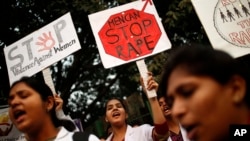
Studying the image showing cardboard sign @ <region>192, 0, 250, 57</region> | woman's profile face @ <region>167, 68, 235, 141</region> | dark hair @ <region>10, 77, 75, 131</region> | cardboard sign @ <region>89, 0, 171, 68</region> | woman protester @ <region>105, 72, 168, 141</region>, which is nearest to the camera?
woman's profile face @ <region>167, 68, 235, 141</region>

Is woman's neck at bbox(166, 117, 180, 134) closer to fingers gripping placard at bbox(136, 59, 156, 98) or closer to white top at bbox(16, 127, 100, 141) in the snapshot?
fingers gripping placard at bbox(136, 59, 156, 98)

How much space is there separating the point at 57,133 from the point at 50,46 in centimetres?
189

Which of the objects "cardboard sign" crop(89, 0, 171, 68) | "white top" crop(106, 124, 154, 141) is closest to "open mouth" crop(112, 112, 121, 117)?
"white top" crop(106, 124, 154, 141)

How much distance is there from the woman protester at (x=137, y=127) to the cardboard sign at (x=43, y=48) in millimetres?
792

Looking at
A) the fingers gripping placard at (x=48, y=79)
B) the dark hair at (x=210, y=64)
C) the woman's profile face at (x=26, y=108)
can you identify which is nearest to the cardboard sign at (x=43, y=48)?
the fingers gripping placard at (x=48, y=79)

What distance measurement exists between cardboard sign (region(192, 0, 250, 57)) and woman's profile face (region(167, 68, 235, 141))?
2900mm

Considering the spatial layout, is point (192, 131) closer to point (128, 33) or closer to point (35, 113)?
point (35, 113)

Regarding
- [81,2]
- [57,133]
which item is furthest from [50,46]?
[81,2]

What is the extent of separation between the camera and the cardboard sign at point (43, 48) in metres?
3.97

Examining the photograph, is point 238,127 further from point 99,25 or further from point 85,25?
point 85,25

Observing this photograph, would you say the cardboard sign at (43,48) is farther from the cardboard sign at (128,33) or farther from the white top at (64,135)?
the white top at (64,135)

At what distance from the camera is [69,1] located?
802 centimetres

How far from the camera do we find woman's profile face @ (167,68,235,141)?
1233mm

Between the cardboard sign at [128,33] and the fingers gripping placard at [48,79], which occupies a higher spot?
the cardboard sign at [128,33]
